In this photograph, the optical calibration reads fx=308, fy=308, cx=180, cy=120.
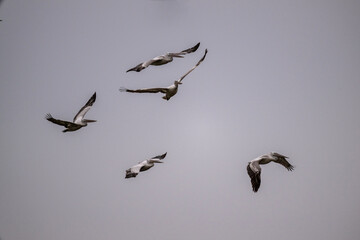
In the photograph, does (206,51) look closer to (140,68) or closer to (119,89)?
(140,68)

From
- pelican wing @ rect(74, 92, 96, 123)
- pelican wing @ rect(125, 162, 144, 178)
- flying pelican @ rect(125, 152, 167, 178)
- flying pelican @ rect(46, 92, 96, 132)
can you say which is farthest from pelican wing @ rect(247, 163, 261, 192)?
pelican wing @ rect(74, 92, 96, 123)

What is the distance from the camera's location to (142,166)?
12.6m

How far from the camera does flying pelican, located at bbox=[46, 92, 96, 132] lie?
1214cm

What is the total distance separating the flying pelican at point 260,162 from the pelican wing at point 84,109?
24.5 ft

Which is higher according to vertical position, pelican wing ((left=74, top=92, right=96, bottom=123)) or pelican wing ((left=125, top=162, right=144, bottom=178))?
pelican wing ((left=74, top=92, right=96, bottom=123))

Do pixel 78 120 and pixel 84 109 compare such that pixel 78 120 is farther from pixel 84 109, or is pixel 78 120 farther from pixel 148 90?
pixel 148 90

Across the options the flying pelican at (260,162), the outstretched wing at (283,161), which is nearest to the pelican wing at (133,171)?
the flying pelican at (260,162)

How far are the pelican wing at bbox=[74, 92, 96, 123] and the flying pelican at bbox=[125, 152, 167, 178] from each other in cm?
327

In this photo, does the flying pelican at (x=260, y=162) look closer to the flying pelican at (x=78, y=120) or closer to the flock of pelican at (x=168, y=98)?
the flock of pelican at (x=168, y=98)

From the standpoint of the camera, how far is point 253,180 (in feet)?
35.1

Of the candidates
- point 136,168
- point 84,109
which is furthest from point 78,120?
point 136,168

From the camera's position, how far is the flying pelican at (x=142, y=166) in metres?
12.0

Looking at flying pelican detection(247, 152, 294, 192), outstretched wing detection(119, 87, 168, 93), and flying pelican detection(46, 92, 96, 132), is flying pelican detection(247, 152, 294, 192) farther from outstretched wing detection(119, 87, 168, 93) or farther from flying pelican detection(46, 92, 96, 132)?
flying pelican detection(46, 92, 96, 132)

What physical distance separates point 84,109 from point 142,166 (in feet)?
13.0
